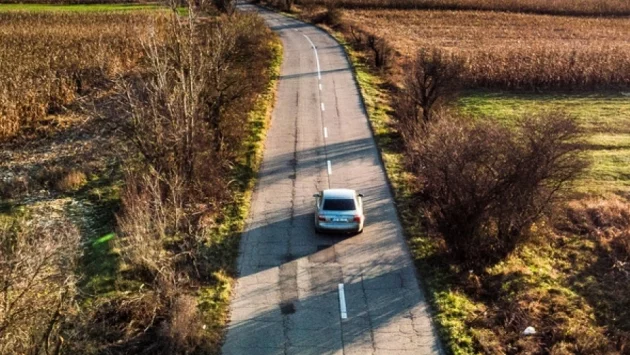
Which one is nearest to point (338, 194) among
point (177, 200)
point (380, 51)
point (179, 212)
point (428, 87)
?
point (179, 212)

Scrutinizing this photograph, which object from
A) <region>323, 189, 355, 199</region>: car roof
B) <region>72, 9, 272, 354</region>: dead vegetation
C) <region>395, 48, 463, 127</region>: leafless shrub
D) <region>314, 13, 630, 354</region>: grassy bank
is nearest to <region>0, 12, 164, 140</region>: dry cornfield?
<region>72, 9, 272, 354</region>: dead vegetation

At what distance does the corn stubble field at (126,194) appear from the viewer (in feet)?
44.5

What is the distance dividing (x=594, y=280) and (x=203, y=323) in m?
11.9

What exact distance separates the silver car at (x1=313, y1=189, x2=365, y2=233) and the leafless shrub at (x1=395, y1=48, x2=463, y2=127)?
782cm

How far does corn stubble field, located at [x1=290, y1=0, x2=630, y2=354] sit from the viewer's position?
50.9ft

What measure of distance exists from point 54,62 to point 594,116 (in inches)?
1217

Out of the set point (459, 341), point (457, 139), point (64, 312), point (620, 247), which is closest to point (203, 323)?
point (64, 312)

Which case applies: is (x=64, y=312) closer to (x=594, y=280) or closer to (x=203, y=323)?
(x=203, y=323)

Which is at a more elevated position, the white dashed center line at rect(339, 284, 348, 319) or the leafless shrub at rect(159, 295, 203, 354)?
the leafless shrub at rect(159, 295, 203, 354)

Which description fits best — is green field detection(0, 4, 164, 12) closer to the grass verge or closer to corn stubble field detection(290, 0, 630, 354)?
corn stubble field detection(290, 0, 630, 354)

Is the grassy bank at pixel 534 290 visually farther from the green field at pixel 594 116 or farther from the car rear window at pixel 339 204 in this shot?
the car rear window at pixel 339 204

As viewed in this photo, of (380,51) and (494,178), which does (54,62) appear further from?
(494,178)

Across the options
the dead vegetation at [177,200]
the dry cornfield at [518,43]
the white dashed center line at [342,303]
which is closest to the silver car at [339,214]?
the white dashed center line at [342,303]

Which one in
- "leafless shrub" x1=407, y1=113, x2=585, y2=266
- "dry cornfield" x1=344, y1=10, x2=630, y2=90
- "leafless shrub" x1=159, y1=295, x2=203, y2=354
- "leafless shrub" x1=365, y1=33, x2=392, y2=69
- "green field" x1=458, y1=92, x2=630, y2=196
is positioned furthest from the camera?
"leafless shrub" x1=365, y1=33, x2=392, y2=69
